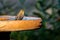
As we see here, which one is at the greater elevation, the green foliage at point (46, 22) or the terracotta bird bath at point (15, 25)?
the terracotta bird bath at point (15, 25)

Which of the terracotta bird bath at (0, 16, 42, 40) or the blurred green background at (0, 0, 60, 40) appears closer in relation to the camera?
the terracotta bird bath at (0, 16, 42, 40)

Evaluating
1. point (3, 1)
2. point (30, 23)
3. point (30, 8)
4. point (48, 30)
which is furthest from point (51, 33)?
point (30, 23)

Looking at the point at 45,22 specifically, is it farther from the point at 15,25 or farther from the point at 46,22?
the point at 15,25

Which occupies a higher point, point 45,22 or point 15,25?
point 15,25

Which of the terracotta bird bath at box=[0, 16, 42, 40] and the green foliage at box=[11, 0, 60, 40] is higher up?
the terracotta bird bath at box=[0, 16, 42, 40]

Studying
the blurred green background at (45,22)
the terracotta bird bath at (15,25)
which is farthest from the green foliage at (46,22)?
the terracotta bird bath at (15,25)

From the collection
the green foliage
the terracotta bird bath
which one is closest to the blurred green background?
the green foliage

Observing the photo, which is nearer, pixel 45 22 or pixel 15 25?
pixel 15 25

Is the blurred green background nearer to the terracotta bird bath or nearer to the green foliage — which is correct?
the green foliage

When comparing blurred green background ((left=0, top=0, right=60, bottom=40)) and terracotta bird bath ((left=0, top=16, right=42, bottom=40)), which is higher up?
terracotta bird bath ((left=0, top=16, right=42, bottom=40))

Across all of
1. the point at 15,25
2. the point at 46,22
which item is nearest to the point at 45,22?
the point at 46,22

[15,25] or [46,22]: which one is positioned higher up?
[15,25]

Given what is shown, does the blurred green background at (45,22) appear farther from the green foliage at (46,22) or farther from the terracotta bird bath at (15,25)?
the terracotta bird bath at (15,25)
